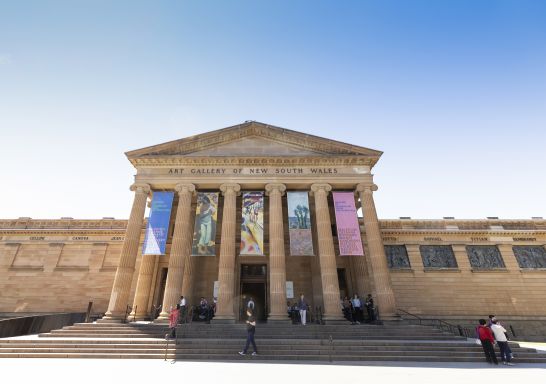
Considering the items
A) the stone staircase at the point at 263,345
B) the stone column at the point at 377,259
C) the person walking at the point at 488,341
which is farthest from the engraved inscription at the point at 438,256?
the person walking at the point at 488,341

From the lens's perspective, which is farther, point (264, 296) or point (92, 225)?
point (92, 225)

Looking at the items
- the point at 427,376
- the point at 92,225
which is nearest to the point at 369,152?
the point at 427,376

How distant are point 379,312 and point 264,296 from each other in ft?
23.4

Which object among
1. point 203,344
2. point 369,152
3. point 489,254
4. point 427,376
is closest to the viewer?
point 427,376

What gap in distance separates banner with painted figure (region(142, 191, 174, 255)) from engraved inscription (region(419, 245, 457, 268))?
56.5 feet

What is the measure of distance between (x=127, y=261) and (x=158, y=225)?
242 cm

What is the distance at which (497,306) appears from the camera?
61.1ft

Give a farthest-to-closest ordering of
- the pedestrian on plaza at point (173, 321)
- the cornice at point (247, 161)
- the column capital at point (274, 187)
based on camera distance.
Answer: the cornice at point (247, 161)
the column capital at point (274, 187)
the pedestrian on plaza at point (173, 321)

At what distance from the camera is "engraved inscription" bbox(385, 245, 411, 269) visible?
65.8 ft

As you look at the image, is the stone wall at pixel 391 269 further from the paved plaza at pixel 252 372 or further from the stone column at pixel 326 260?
the paved plaza at pixel 252 372

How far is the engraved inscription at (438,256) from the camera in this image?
20.0m

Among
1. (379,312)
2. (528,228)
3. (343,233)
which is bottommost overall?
(379,312)

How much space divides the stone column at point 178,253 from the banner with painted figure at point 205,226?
670mm

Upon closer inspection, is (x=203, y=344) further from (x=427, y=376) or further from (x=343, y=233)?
(x=343, y=233)
